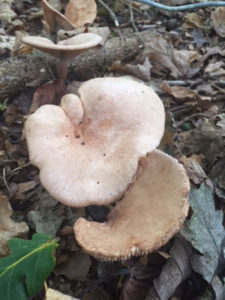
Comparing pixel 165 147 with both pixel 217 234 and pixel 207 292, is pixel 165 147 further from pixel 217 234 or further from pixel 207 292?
pixel 207 292

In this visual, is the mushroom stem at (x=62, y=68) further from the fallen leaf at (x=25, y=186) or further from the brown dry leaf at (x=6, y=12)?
the brown dry leaf at (x=6, y=12)

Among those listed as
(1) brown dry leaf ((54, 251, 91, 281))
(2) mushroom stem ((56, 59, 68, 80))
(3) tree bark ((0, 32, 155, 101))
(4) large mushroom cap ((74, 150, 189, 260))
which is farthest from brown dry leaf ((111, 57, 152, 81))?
(1) brown dry leaf ((54, 251, 91, 281))

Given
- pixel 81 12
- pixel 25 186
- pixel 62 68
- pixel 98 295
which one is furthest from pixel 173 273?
pixel 81 12

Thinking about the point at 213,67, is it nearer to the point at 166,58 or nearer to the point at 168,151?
the point at 166,58

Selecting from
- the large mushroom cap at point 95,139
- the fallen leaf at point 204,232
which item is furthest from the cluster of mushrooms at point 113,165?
the fallen leaf at point 204,232

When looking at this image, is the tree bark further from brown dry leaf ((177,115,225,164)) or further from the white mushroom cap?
brown dry leaf ((177,115,225,164))
